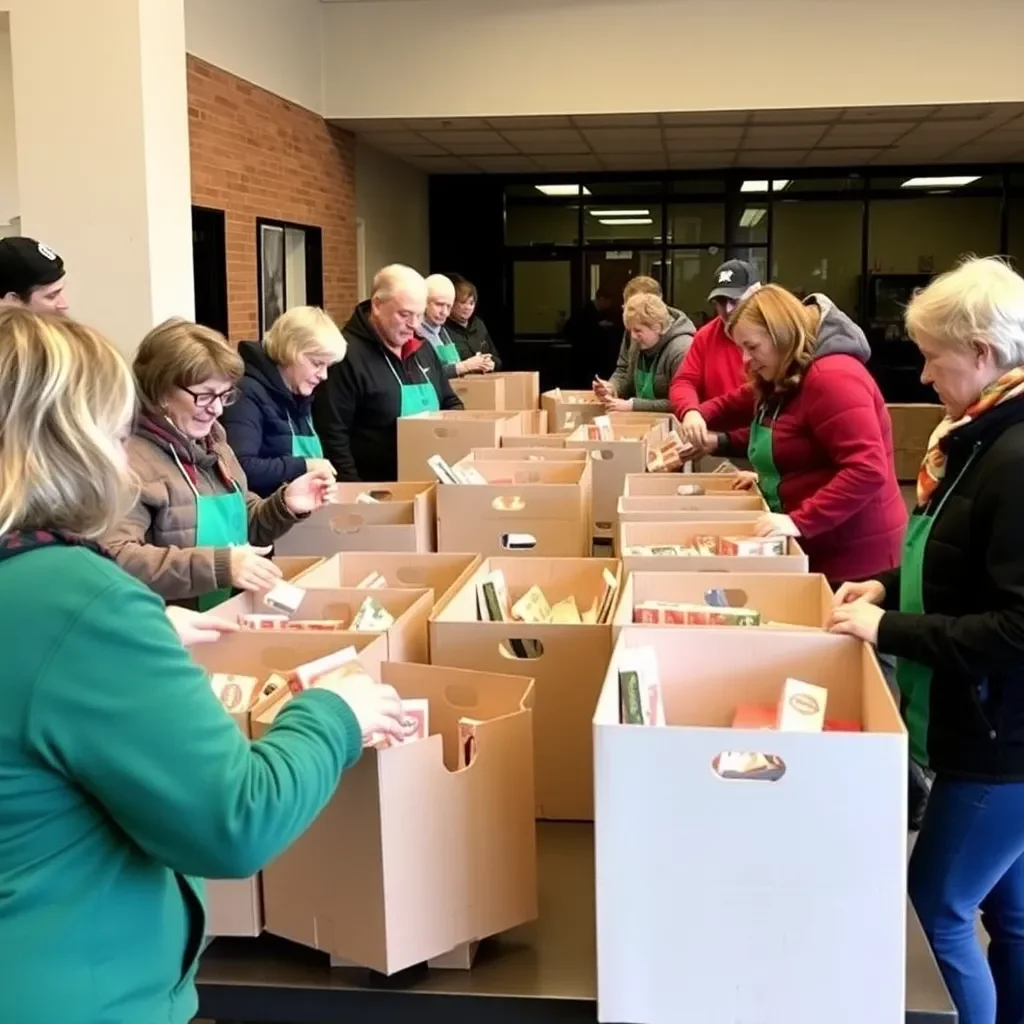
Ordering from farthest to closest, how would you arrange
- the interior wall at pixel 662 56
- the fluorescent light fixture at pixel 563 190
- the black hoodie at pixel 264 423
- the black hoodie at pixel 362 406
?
the fluorescent light fixture at pixel 563 190
the interior wall at pixel 662 56
the black hoodie at pixel 362 406
the black hoodie at pixel 264 423

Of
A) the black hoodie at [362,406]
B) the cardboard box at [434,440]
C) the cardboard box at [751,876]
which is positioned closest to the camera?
the cardboard box at [751,876]

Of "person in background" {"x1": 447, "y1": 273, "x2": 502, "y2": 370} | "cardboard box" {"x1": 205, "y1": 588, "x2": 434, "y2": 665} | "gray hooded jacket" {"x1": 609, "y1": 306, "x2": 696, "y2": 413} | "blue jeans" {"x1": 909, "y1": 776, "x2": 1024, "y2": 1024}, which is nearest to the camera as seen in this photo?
"blue jeans" {"x1": 909, "y1": 776, "x2": 1024, "y2": 1024}

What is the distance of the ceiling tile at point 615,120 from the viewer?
8.22 m

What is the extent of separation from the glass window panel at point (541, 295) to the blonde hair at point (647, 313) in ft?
24.5

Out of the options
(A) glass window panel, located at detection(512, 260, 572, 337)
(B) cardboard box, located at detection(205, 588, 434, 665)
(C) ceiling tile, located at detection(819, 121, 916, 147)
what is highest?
(C) ceiling tile, located at detection(819, 121, 916, 147)

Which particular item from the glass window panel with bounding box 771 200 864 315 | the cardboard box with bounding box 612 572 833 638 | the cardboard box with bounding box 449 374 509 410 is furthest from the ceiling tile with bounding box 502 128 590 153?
the cardboard box with bounding box 612 572 833 638

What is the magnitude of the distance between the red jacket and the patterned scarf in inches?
89.6

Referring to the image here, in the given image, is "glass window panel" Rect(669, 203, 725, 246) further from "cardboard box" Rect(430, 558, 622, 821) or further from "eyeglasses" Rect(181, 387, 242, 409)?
"cardboard box" Rect(430, 558, 622, 821)

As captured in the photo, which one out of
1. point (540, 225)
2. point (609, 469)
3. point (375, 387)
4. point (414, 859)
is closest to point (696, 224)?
point (540, 225)

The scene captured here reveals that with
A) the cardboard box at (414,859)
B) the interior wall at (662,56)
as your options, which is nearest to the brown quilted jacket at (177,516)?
the cardboard box at (414,859)

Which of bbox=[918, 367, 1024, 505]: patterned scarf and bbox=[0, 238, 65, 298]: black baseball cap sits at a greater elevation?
bbox=[0, 238, 65, 298]: black baseball cap

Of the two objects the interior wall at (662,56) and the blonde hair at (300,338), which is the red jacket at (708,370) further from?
the interior wall at (662,56)

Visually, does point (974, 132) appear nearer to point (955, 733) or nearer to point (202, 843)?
point (955, 733)

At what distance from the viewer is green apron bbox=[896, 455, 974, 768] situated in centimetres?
177
